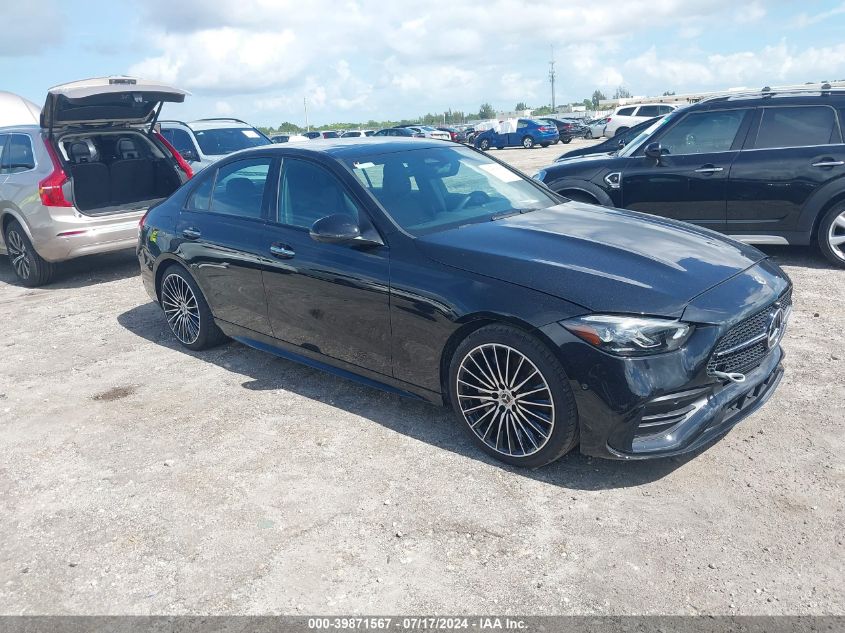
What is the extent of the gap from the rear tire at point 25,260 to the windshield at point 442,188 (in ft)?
18.0

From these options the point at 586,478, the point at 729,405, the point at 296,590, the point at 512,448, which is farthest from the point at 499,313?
the point at 296,590

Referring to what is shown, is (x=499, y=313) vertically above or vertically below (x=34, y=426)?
above

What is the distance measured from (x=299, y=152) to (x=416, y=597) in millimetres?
3006

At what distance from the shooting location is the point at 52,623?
2.75m

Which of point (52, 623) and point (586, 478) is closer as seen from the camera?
point (52, 623)

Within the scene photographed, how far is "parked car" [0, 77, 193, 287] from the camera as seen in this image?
7.67 metres

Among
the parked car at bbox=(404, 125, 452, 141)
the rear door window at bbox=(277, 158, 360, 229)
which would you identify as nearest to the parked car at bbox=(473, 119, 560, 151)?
the parked car at bbox=(404, 125, 452, 141)

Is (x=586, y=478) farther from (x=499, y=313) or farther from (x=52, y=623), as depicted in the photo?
(x=52, y=623)

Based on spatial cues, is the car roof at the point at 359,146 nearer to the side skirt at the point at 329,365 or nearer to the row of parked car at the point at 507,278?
the row of parked car at the point at 507,278

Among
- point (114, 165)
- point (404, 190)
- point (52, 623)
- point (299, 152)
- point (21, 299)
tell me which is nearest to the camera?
point (52, 623)

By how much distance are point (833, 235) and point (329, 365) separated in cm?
542

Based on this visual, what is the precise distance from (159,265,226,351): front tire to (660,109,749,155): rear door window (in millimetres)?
5174

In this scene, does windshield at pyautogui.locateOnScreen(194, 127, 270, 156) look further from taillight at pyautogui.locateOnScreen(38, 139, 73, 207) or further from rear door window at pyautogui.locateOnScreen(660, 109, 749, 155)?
rear door window at pyautogui.locateOnScreen(660, 109, 749, 155)

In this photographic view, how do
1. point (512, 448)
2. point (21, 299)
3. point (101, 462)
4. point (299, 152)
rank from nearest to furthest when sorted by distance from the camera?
1. point (512, 448)
2. point (101, 462)
3. point (299, 152)
4. point (21, 299)
